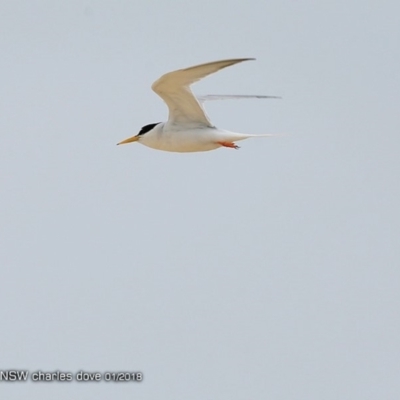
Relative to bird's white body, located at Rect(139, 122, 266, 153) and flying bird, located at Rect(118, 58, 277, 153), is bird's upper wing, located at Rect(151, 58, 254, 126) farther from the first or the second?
bird's white body, located at Rect(139, 122, 266, 153)

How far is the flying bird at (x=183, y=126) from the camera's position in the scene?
53.2 ft

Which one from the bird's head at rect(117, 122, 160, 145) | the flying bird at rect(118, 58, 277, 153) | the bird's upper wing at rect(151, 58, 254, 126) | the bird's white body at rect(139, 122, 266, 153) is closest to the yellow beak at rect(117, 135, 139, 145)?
the bird's head at rect(117, 122, 160, 145)

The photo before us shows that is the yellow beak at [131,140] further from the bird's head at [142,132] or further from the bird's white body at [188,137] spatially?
the bird's white body at [188,137]

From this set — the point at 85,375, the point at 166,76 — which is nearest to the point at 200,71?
the point at 166,76

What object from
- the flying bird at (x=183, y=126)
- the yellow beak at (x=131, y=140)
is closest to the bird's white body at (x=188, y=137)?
the flying bird at (x=183, y=126)

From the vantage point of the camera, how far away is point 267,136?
617 inches

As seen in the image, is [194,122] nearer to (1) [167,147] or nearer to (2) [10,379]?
(1) [167,147]

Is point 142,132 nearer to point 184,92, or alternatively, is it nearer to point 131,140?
point 131,140

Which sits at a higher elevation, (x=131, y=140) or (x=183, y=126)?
(x=183, y=126)

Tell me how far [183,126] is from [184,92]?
0.93 metres

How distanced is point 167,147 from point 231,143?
1.20 meters

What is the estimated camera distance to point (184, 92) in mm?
16484

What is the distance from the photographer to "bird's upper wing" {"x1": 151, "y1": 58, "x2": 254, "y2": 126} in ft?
50.6

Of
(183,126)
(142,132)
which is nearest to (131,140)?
(142,132)
